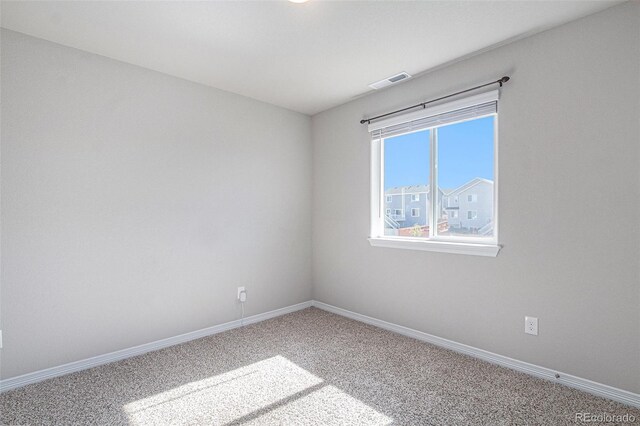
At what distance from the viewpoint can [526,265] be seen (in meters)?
2.32

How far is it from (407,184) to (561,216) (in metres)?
1.28

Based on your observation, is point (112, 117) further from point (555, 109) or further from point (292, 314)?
point (555, 109)

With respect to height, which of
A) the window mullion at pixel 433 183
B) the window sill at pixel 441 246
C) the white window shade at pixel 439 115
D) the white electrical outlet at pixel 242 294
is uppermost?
the white window shade at pixel 439 115

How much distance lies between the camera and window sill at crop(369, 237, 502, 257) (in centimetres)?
249

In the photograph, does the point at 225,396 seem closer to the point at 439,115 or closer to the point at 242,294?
the point at 242,294

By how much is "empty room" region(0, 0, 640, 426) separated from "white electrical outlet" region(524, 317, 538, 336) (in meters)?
0.02

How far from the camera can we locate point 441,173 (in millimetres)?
2881

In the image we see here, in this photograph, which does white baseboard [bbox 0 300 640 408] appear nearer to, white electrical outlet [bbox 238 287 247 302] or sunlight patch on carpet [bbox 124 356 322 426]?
white electrical outlet [bbox 238 287 247 302]

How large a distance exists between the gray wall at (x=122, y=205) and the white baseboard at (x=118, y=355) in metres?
0.05

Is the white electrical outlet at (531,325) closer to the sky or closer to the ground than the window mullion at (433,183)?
closer to the ground

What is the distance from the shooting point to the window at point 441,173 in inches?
101

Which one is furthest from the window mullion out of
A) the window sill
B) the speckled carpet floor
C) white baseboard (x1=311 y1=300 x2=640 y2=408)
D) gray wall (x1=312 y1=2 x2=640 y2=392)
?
the speckled carpet floor

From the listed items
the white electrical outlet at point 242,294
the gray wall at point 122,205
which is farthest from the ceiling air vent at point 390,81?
the white electrical outlet at point 242,294

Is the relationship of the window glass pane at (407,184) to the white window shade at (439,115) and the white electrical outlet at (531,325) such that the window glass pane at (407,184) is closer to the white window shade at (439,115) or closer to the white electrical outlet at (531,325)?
the white window shade at (439,115)
